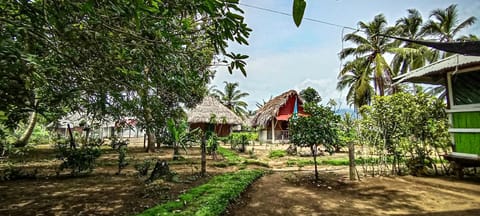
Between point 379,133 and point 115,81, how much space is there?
6.64 metres

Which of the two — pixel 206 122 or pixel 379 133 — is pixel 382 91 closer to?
pixel 379 133

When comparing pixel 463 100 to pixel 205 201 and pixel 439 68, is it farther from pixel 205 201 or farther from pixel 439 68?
pixel 205 201

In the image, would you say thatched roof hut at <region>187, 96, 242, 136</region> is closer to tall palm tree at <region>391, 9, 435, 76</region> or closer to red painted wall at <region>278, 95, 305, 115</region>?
red painted wall at <region>278, 95, 305, 115</region>

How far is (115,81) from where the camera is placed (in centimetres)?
303

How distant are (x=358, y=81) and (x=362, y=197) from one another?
15.3m

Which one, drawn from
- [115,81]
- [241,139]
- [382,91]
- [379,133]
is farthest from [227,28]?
[382,91]

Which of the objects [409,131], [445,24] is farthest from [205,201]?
[445,24]

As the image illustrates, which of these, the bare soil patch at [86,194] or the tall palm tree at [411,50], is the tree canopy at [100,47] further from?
the tall palm tree at [411,50]

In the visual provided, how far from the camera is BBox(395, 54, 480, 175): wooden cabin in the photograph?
555 cm

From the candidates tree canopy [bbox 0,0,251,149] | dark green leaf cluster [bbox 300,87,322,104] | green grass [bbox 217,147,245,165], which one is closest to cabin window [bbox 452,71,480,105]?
tree canopy [bbox 0,0,251,149]

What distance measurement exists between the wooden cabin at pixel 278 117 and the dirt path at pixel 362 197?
13559mm

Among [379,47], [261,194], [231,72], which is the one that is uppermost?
[379,47]

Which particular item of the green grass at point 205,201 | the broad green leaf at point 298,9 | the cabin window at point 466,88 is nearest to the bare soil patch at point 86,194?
the green grass at point 205,201

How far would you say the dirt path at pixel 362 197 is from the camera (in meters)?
4.10
